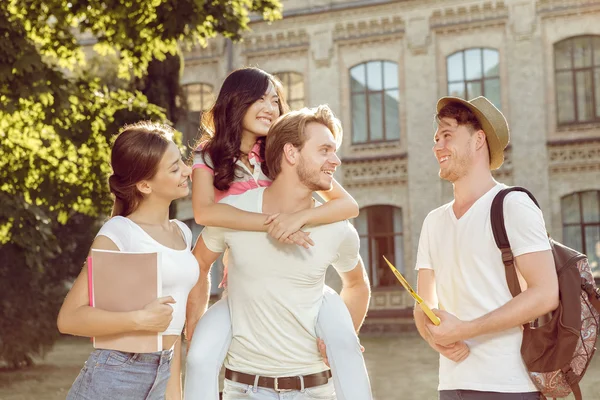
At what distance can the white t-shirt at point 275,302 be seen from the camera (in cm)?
331

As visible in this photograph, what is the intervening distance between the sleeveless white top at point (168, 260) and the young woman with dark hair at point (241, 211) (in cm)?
10

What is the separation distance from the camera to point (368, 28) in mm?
25656

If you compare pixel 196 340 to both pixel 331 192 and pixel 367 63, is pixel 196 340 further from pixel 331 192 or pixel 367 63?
pixel 367 63

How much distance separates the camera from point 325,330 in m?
3.27

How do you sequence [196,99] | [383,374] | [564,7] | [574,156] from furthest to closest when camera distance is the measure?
[196,99]
[564,7]
[574,156]
[383,374]

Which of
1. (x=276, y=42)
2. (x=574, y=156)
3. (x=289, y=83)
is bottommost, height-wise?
(x=574, y=156)

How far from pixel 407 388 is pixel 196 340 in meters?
10.9

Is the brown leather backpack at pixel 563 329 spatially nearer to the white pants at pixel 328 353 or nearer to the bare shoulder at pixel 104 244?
the white pants at pixel 328 353

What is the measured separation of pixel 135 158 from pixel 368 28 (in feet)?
74.7

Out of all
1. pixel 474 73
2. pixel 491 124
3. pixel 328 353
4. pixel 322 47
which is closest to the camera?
pixel 328 353

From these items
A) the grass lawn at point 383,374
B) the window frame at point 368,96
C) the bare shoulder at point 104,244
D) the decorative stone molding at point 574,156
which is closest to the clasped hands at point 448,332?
the bare shoulder at point 104,244

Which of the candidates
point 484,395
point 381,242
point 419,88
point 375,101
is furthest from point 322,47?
point 484,395

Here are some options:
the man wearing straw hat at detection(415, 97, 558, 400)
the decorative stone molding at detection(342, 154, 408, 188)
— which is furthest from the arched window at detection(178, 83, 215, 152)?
the man wearing straw hat at detection(415, 97, 558, 400)

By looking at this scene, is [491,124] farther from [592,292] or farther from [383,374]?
[383,374]
